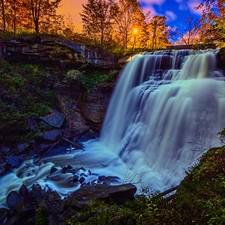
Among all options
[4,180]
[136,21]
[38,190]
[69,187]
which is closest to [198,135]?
[69,187]

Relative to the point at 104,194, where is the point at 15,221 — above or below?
below

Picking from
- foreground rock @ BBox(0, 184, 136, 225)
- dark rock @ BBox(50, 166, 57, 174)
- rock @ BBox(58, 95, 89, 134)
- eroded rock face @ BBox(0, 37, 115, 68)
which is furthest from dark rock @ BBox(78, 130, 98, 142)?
foreground rock @ BBox(0, 184, 136, 225)

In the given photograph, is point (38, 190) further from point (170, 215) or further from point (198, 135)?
point (198, 135)

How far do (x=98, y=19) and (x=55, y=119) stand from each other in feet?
34.3

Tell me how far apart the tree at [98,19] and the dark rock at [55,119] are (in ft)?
27.0

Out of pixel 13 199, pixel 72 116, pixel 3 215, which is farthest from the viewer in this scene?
pixel 72 116

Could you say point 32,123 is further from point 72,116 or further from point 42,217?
point 42,217

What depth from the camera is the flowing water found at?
6.91 meters

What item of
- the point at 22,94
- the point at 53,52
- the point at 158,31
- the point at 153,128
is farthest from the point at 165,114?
the point at 158,31

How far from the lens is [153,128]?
8.77 metres

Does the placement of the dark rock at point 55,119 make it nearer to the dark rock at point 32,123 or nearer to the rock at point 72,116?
the dark rock at point 32,123

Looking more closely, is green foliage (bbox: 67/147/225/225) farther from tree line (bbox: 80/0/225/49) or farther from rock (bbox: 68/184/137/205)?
tree line (bbox: 80/0/225/49)

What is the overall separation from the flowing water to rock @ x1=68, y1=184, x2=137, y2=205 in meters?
1.81

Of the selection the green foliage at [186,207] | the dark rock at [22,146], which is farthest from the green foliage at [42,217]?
the dark rock at [22,146]
